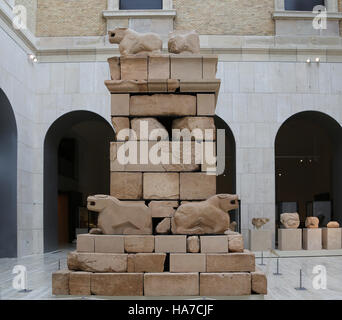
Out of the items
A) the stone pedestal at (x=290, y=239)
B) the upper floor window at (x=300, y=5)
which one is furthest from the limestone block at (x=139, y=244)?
the upper floor window at (x=300, y=5)

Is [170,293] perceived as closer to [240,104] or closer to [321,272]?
[321,272]

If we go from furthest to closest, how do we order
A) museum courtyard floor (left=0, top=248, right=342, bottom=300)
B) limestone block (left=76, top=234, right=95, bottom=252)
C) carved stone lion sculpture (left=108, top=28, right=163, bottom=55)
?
carved stone lion sculpture (left=108, top=28, right=163, bottom=55)
museum courtyard floor (left=0, top=248, right=342, bottom=300)
limestone block (left=76, top=234, right=95, bottom=252)

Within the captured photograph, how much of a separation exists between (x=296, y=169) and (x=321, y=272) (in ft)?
49.0

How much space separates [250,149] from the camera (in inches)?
639

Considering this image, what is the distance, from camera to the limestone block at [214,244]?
7797 mm

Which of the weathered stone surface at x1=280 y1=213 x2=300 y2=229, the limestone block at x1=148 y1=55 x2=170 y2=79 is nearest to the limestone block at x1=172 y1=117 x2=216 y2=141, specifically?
the limestone block at x1=148 y1=55 x2=170 y2=79

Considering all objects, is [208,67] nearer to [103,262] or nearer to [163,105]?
[163,105]

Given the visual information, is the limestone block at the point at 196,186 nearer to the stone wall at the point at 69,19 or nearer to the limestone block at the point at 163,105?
the limestone block at the point at 163,105

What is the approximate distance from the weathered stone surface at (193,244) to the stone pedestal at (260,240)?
26.3ft

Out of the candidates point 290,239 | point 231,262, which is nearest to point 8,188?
point 231,262

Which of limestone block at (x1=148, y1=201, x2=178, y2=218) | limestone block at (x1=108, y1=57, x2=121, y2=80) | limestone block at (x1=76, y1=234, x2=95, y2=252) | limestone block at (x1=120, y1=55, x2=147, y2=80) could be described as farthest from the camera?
limestone block at (x1=108, y1=57, x2=121, y2=80)

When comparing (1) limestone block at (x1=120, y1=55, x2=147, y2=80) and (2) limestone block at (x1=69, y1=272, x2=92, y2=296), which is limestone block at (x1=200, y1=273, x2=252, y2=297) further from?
(1) limestone block at (x1=120, y1=55, x2=147, y2=80)

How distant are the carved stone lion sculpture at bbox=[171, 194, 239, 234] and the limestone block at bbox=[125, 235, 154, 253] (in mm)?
471

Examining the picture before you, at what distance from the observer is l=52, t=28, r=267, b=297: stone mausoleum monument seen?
7.47 metres
